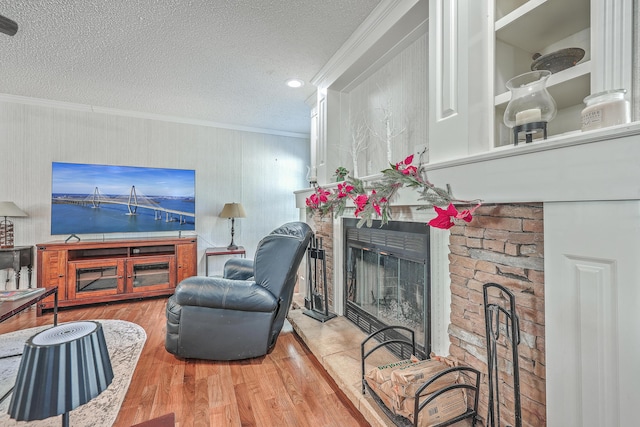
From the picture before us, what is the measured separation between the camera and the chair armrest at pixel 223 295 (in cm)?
207

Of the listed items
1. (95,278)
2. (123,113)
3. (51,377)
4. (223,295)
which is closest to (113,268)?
(95,278)

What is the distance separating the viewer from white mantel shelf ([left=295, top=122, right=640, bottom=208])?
2.75 feet

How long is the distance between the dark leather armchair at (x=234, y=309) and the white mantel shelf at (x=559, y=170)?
135 cm

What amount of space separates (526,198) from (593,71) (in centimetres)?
48

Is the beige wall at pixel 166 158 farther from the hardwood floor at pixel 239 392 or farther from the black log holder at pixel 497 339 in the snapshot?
the black log holder at pixel 497 339

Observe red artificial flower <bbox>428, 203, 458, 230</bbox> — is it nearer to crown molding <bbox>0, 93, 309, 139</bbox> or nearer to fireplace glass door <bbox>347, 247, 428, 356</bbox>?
fireplace glass door <bbox>347, 247, 428, 356</bbox>

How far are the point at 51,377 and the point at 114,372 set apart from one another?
1783 millimetres

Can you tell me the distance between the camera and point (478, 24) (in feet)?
4.41

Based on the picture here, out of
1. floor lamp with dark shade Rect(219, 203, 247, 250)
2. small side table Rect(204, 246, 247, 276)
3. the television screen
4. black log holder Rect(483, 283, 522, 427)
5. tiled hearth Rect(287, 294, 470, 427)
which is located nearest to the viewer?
black log holder Rect(483, 283, 522, 427)

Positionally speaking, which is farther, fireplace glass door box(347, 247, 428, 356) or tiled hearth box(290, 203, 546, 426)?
fireplace glass door box(347, 247, 428, 356)

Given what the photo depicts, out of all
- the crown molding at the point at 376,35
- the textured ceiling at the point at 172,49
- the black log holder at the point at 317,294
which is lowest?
the black log holder at the point at 317,294

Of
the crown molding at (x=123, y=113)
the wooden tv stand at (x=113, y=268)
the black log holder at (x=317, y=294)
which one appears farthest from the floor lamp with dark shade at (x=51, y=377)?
the crown molding at (x=123, y=113)

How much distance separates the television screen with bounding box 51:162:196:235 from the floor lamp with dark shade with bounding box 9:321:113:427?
365cm

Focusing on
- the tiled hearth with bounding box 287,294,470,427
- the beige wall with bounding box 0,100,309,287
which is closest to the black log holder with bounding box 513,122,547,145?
the tiled hearth with bounding box 287,294,470,427
